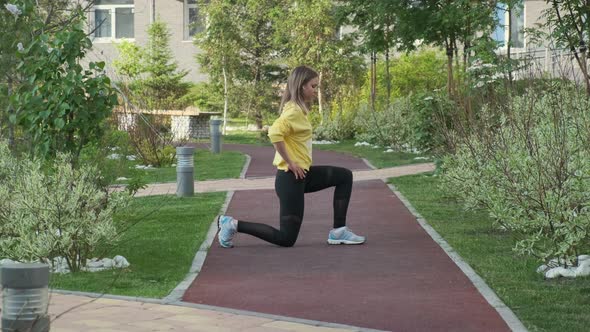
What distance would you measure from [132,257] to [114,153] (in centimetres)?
117

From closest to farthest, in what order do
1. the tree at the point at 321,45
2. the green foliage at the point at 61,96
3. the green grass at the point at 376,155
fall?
1. the green foliage at the point at 61,96
2. the green grass at the point at 376,155
3. the tree at the point at 321,45

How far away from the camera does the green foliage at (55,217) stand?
9.84 meters

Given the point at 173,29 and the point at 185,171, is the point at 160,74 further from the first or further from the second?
the point at 185,171

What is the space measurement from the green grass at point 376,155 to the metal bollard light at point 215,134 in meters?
3.06

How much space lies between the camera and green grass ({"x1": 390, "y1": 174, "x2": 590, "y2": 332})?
808cm

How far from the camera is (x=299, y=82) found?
11648mm

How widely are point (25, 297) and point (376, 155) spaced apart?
22.7m

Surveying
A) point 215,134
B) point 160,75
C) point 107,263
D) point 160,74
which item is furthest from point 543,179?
point 160,74

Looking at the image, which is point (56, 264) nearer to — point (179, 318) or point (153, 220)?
point (179, 318)

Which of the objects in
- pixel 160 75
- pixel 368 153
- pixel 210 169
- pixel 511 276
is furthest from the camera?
pixel 160 75

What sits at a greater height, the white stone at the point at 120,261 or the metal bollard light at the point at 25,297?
the metal bollard light at the point at 25,297

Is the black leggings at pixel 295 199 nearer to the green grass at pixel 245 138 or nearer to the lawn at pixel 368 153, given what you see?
the lawn at pixel 368 153

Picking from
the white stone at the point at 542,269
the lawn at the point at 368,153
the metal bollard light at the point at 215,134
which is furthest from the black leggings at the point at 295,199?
the metal bollard light at the point at 215,134

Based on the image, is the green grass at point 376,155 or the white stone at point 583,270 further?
the green grass at point 376,155
